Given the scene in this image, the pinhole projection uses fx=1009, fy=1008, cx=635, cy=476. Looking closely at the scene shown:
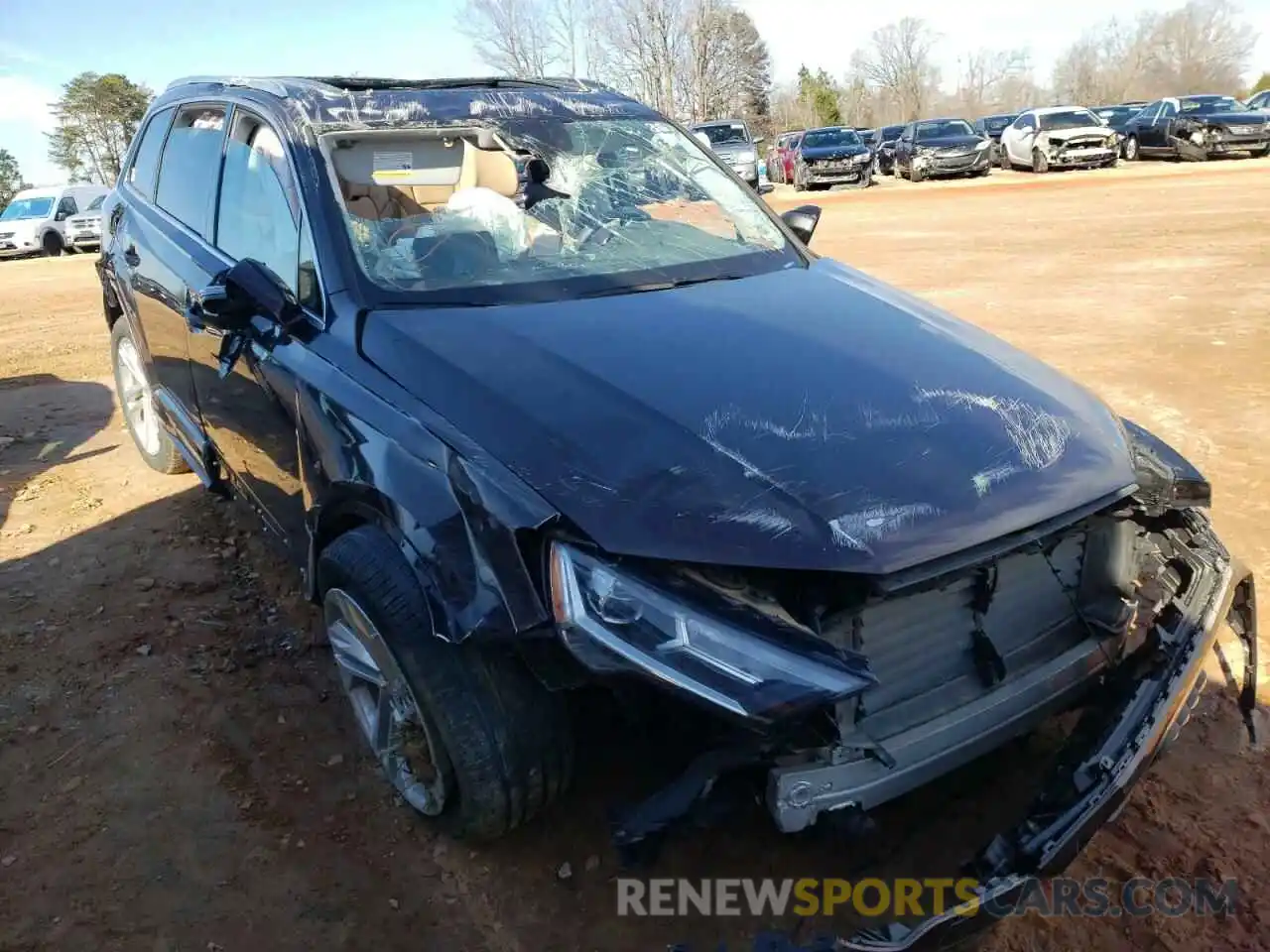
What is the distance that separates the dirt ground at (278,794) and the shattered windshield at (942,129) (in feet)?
73.1

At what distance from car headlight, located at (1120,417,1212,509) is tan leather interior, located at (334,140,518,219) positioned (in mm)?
2083

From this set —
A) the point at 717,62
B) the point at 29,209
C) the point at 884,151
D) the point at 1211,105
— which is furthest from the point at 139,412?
the point at 717,62

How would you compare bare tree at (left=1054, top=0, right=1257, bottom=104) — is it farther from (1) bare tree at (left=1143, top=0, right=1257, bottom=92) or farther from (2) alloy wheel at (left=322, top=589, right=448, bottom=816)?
(2) alloy wheel at (left=322, top=589, right=448, bottom=816)

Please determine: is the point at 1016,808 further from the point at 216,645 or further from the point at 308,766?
the point at 216,645

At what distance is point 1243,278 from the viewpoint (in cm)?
927

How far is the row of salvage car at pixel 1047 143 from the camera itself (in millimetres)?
23875

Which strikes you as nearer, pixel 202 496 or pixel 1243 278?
pixel 202 496

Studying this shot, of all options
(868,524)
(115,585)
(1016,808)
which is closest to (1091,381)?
(1016,808)

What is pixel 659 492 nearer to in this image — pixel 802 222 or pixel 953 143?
pixel 802 222

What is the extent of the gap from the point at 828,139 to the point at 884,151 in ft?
12.2

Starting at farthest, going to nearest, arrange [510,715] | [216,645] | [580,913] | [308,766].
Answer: [216,645] → [308,766] → [580,913] → [510,715]

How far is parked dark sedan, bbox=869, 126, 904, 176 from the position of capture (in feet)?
95.0

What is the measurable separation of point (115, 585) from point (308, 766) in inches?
69.2

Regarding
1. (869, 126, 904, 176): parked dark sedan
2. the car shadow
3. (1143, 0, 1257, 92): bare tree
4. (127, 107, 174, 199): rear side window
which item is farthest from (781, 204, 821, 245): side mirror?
(1143, 0, 1257, 92): bare tree
